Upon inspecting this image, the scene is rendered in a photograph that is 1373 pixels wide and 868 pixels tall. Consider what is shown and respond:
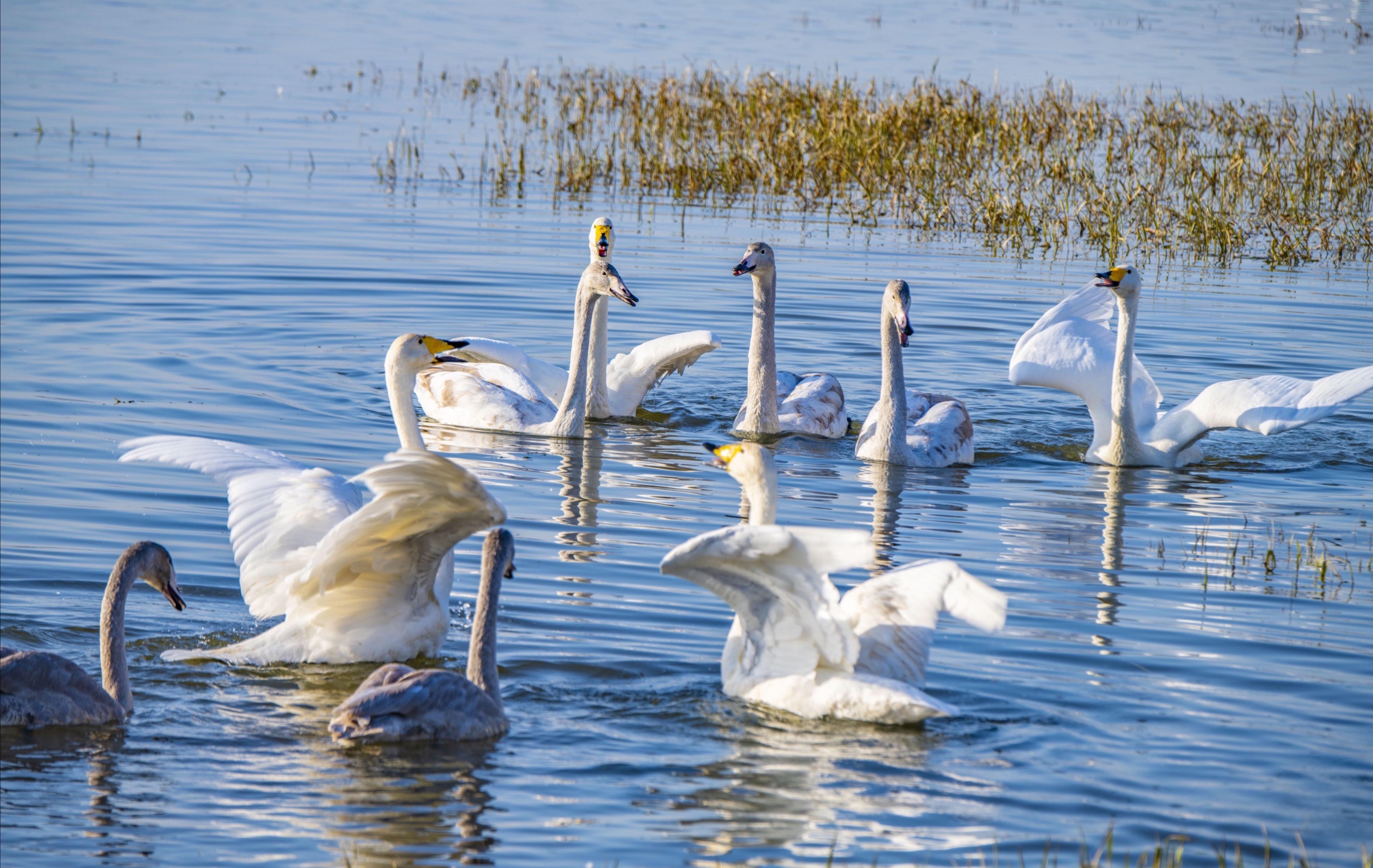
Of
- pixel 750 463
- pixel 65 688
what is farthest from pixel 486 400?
pixel 65 688

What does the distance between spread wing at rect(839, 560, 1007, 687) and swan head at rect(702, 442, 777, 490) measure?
2.20ft

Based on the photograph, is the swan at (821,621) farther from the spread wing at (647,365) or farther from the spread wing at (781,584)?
the spread wing at (647,365)

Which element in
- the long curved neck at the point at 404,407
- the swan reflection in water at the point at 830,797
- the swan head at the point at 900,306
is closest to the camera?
the swan reflection in water at the point at 830,797

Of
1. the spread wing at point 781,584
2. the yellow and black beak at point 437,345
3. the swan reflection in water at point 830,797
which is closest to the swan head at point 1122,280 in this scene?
the yellow and black beak at point 437,345

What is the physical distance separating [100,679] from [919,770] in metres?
2.89

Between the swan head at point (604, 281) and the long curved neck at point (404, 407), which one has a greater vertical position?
the swan head at point (604, 281)

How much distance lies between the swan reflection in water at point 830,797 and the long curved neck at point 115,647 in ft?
6.04

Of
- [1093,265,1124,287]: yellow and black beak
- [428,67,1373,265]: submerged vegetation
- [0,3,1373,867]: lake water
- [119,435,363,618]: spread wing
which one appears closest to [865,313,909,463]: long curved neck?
[0,3,1373,867]: lake water

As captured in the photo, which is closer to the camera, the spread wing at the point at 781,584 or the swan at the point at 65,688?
the spread wing at the point at 781,584

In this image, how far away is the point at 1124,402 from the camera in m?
10.4

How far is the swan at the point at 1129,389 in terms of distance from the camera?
936 cm

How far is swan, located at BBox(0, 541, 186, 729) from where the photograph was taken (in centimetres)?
543

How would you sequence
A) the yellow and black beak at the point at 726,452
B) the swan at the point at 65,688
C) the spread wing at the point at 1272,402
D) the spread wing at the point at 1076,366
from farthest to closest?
the spread wing at the point at 1076,366 < the spread wing at the point at 1272,402 < the yellow and black beak at the point at 726,452 < the swan at the point at 65,688

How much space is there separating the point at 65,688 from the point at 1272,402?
6.60 meters
